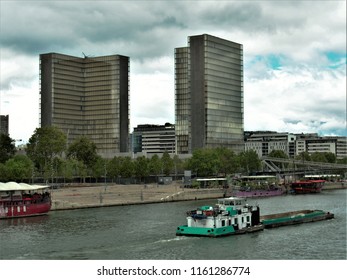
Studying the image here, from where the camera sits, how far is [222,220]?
277 ft

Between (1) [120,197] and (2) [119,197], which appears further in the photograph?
(1) [120,197]

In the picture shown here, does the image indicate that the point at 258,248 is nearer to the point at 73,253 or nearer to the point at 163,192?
the point at 73,253

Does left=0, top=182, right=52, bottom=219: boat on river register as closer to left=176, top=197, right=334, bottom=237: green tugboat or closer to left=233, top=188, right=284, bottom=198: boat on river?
left=176, top=197, right=334, bottom=237: green tugboat

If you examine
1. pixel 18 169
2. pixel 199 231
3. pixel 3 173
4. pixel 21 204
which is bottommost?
pixel 199 231

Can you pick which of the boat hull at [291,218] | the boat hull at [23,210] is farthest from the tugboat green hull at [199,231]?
the boat hull at [23,210]

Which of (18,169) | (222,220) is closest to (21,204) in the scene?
(222,220)

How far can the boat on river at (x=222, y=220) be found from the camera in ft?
271

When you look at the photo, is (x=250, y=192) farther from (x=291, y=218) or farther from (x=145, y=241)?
(x=145, y=241)

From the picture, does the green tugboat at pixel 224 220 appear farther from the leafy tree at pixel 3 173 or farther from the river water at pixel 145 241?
the leafy tree at pixel 3 173

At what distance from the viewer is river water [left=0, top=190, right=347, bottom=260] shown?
68.6 metres

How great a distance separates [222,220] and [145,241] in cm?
1307

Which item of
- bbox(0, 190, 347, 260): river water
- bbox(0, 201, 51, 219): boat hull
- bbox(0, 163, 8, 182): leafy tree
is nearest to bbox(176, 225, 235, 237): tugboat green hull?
bbox(0, 190, 347, 260): river water

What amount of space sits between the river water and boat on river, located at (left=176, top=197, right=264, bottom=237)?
1561 mm

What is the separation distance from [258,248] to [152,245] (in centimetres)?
1366
